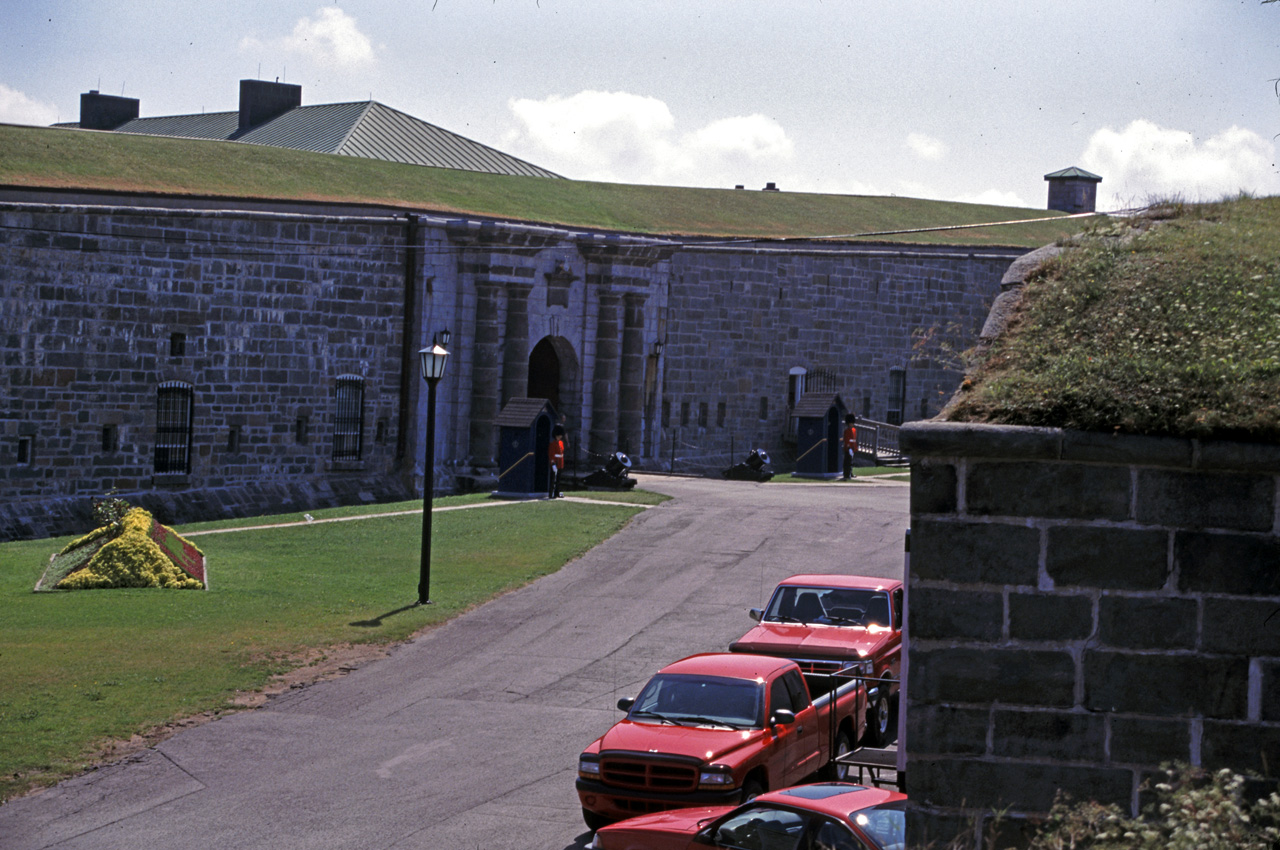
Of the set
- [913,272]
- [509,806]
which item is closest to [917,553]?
[509,806]

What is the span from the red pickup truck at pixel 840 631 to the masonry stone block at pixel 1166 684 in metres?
7.48

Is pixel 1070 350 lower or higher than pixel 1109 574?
higher

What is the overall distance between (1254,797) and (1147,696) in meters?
0.66

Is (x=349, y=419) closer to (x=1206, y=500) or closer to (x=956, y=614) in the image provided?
(x=956, y=614)

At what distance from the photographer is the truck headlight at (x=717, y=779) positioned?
10875 millimetres

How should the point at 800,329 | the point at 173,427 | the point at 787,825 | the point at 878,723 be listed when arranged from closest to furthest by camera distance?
the point at 787,825, the point at 878,723, the point at 173,427, the point at 800,329

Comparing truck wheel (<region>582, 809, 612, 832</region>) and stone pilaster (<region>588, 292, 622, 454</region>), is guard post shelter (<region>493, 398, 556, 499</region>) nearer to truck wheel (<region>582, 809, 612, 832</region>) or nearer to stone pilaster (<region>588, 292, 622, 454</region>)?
stone pilaster (<region>588, 292, 622, 454</region>)

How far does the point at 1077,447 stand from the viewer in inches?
252

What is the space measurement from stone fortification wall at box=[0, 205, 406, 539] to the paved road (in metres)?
10.0

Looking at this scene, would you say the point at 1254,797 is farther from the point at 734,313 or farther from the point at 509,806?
the point at 734,313

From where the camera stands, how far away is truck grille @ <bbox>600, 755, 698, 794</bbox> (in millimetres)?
10953

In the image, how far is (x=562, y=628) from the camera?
61.1ft

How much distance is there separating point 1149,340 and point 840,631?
26.8 ft

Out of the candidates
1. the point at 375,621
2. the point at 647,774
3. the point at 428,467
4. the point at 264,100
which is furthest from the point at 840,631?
the point at 264,100
